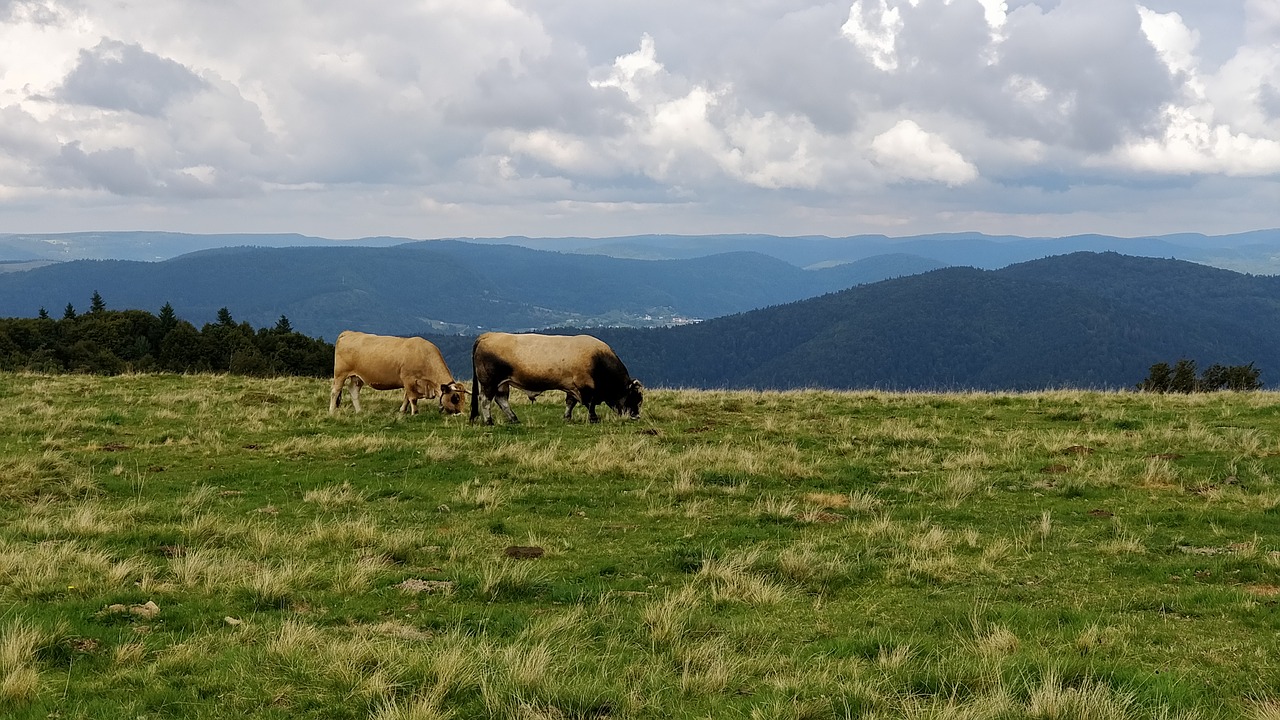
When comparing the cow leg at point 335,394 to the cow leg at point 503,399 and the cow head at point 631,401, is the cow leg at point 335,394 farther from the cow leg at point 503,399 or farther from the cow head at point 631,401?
the cow head at point 631,401

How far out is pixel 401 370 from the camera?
77.7ft

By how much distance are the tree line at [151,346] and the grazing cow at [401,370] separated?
2718 cm

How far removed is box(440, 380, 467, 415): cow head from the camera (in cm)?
2373

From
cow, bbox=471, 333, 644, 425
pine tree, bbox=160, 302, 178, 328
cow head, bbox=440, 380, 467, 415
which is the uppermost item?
cow, bbox=471, 333, 644, 425

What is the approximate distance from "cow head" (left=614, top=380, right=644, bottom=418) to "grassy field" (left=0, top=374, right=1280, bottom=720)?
316cm

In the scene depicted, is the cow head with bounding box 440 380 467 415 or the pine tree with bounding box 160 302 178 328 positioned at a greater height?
the cow head with bounding box 440 380 467 415

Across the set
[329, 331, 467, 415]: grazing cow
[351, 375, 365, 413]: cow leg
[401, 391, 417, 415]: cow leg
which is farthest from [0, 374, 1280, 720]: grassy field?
[401, 391, 417, 415]: cow leg

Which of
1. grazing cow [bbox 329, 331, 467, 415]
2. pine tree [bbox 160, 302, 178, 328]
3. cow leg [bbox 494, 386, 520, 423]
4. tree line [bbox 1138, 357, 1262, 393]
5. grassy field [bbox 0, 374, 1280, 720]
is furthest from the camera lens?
pine tree [bbox 160, 302, 178, 328]

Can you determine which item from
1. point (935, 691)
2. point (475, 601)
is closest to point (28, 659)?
point (475, 601)

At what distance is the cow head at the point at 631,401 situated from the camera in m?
23.3

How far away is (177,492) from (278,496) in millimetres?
1788

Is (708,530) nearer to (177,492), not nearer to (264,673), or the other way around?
(264,673)

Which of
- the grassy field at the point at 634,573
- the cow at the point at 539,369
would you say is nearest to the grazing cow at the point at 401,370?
the cow at the point at 539,369

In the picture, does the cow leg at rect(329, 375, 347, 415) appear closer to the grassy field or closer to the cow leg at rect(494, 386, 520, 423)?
the grassy field
